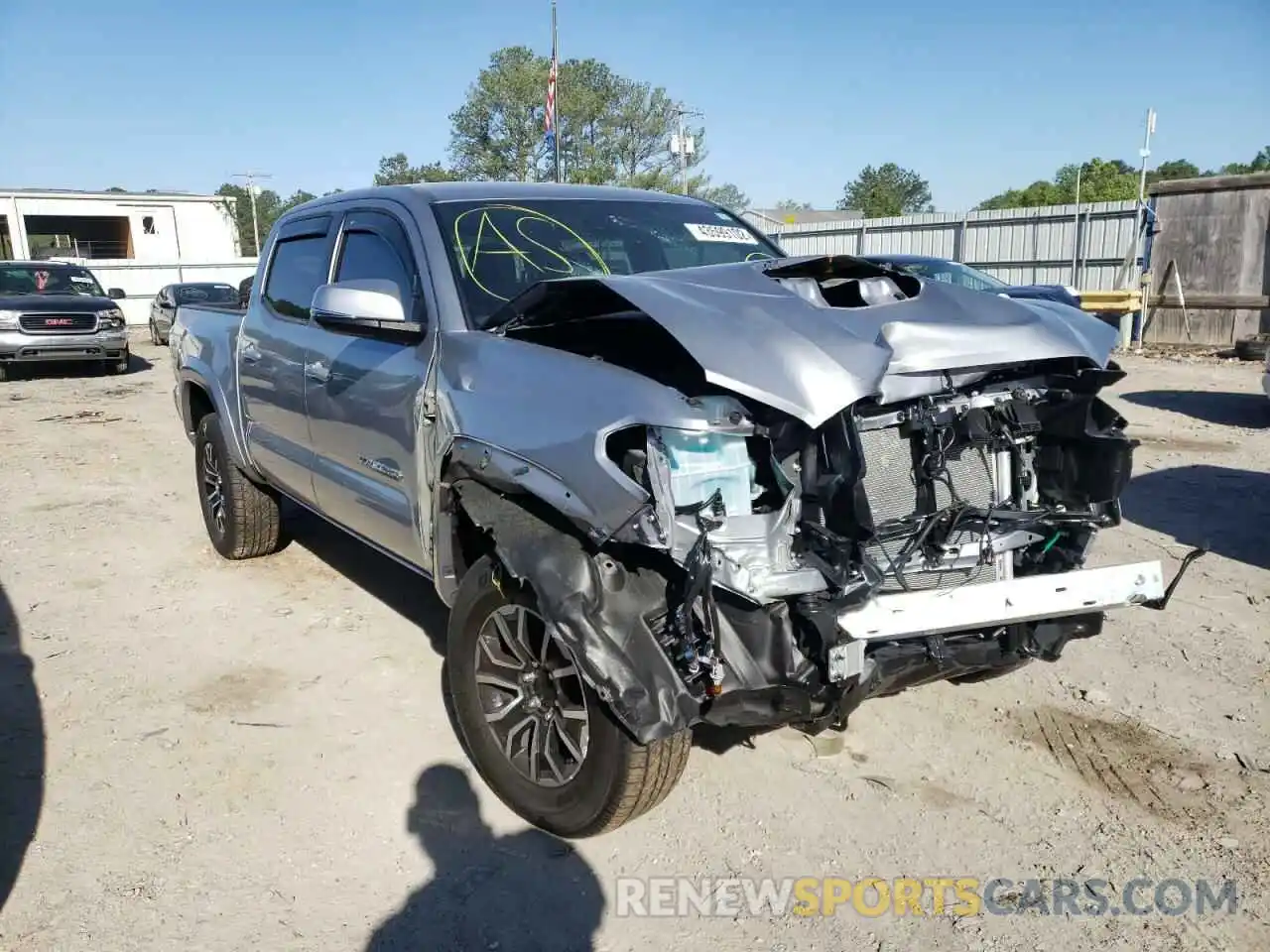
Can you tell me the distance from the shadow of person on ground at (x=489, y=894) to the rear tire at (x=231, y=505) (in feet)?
9.93

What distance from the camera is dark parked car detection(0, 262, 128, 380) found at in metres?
14.8

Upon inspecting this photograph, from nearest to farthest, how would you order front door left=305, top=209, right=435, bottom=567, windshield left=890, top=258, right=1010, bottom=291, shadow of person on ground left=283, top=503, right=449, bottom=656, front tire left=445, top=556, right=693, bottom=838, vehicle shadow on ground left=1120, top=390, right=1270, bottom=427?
front tire left=445, top=556, right=693, bottom=838 < front door left=305, top=209, right=435, bottom=567 < shadow of person on ground left=283, top=503, right=449, bottom=656 < vehicle shadow on ground left=1120, top=390, right=1270, bottom=427 < windshield left=890, top=258, right=1010, bottom=291

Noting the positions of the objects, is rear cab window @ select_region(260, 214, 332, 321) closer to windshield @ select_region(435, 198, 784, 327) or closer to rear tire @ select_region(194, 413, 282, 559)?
windshield @ select_region(435, 198, 784, 327)

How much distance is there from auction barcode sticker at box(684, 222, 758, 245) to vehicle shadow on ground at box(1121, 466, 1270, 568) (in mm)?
3262

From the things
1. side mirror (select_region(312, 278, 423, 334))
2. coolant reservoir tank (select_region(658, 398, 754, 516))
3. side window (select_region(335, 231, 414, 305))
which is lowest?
coolant reservoir tank (select_region(658, 398, 754, 516))

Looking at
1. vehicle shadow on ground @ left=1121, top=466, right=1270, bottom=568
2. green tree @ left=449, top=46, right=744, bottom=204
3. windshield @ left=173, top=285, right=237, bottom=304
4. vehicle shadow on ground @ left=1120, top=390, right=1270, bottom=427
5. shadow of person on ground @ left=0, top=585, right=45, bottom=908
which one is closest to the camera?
shadow of person on ground @ left=0, top=585, right=45, bottom=908

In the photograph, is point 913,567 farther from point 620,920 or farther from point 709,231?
point 709,231

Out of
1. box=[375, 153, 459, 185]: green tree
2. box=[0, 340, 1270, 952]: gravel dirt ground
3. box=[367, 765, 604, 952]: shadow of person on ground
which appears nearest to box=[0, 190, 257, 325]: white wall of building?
box=[375, 153, 459, 185]: green tree

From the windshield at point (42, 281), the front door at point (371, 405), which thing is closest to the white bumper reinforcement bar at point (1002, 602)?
the front door at point (371, 405)

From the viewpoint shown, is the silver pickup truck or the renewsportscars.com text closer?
the silver pickup truck

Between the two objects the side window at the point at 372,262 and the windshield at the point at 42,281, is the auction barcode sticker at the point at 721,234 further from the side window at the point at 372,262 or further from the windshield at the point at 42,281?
the windshield at the point at 42,281

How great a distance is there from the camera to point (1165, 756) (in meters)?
3.46

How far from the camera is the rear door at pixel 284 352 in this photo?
4.46m

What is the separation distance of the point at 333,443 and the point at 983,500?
261cm
